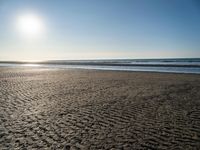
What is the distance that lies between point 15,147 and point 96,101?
6355 mm

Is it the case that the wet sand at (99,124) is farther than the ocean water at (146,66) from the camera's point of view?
No

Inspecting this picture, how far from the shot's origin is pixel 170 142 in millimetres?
5797

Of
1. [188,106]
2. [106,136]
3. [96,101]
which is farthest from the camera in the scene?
[96,101]

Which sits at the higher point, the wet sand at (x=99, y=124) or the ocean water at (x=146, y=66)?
the ocean water at (x=146, y=66)

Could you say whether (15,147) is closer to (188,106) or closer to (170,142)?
(170,142)

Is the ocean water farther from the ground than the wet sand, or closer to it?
farther from the ground

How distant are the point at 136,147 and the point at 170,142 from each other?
44.6 inches

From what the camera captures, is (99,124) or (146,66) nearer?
(99,124)

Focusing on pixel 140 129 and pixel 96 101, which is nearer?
pixel 140 129

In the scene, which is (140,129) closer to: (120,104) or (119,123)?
(119,123)

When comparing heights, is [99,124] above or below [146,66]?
below

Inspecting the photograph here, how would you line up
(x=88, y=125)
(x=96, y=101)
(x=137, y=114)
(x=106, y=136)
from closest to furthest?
(x=106, y=136) < (x=88, y=125) < (x=137, y=114) < (x=96, y=101)

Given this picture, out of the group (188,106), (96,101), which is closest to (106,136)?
(96,101)

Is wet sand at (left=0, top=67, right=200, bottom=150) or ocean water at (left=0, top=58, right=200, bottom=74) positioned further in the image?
ocean water at (left=0, top=58, right=200, bottom=74)
